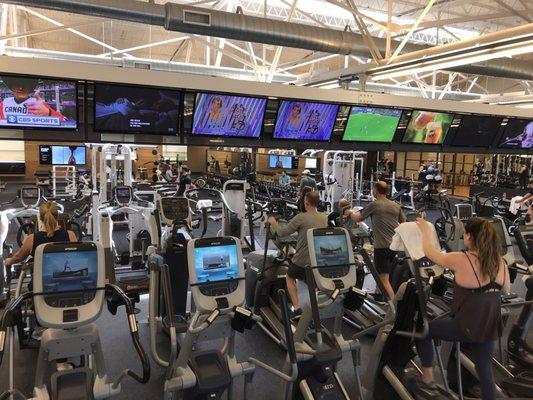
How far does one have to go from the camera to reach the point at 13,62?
15.3 feet

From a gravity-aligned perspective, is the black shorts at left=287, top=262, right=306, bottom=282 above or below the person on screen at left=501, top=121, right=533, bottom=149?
below

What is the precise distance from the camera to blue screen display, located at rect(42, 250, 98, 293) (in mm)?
2768

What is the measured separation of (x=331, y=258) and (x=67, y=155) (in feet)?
47.4

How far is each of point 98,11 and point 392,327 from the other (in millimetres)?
4975

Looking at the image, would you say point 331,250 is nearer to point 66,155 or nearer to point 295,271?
point 295,271

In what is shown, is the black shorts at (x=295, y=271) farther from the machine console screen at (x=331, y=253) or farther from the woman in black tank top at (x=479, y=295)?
the woman in black tank top at (x=479, y=295)

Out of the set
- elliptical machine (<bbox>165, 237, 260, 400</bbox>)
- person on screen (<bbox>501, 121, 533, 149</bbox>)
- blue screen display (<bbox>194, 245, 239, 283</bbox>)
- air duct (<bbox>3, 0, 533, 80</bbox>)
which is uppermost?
air duct (<bbox>3, 0, 533, 80</bbox>)

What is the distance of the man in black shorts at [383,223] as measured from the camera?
16.5 ft

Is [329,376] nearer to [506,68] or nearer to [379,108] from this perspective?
[379,108]

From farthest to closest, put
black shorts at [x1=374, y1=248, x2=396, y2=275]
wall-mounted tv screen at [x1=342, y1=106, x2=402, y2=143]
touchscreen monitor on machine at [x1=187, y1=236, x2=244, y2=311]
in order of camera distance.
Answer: wall-mounted tv screen at [x1=342, y1=106, x2=402, y2=143], black shorts at [x1=374, y1=248, x2=396, y2=275], touchscreen monitor on machine at [x1=187, y1=236, x2=244, y2=311]

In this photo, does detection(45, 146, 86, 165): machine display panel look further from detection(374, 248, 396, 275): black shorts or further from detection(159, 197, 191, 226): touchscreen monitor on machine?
detection(374, 248, 396, 275): black shorts

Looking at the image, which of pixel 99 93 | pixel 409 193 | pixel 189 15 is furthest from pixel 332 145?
pixel 409 193

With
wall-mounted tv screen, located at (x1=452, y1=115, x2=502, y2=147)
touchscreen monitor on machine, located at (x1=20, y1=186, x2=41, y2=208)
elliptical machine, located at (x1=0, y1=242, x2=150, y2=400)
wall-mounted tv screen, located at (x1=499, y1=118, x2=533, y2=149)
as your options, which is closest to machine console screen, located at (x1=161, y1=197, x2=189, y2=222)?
elliptical machine, located at (x1=0, y1=242, x2=150, y2=400)

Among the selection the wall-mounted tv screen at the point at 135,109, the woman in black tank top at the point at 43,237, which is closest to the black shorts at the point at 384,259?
the wall-mounted tv screen at the point at 135,109
